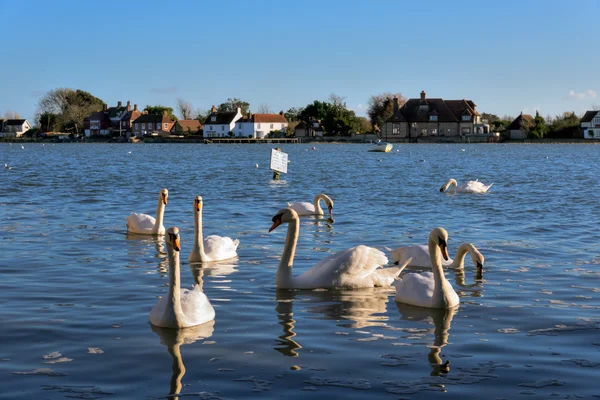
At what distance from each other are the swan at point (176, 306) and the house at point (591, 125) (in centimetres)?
14206

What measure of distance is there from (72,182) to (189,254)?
2210 cm

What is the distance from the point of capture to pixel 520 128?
143500 mm

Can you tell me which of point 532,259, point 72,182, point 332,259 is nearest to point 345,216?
point 532,259

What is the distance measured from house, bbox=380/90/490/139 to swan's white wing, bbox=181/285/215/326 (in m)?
134

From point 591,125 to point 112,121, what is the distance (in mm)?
101871

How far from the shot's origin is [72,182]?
3366cm

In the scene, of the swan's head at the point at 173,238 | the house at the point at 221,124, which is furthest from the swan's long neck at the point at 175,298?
the house at the point at 221,124

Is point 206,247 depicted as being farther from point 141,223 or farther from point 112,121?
point 112,121

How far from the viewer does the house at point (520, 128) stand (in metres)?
144

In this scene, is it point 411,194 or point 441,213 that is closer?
point 441,213

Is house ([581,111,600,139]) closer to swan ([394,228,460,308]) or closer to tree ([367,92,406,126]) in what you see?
tree ([367,92,406,126])

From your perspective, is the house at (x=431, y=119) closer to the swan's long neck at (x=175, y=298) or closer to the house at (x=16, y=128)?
the house at (x=16, y=128)

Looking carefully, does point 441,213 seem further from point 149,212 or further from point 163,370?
point 163,370

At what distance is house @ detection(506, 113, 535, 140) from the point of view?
Result: 14350 centimetres
